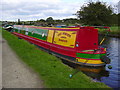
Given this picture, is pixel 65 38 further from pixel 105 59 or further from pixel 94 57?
pixel 105 59

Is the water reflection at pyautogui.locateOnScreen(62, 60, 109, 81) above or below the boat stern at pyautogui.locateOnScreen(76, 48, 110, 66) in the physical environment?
below

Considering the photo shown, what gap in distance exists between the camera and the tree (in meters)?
37.6

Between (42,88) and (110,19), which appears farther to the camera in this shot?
(110,19)

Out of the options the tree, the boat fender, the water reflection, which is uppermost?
the tree

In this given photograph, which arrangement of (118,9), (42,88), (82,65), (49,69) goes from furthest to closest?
(118,9)
(82,65)
(49,69)
(42,88)

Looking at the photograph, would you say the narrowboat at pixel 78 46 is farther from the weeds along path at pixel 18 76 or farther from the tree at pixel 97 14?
the tree at pixel 97 14

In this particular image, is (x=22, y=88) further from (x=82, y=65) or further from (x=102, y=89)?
(x=82, y=65)

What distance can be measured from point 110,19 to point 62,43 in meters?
30.1

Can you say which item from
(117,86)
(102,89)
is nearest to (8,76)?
(102,89)

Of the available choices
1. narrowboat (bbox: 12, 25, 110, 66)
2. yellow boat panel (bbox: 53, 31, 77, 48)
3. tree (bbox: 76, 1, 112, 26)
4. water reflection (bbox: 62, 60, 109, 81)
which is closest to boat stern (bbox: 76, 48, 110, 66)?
narrowboat (bbox: 12, 25, 110, 66)

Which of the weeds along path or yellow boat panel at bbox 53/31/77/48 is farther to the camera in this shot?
yellow boat panel at bbox 53/31/77/48

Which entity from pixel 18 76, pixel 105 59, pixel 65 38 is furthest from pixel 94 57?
pixel 18 76

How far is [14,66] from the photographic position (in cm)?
767

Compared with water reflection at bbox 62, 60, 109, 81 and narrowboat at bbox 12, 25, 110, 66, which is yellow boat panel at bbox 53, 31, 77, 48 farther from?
water reflection at bbox 62, 60, 109, 81
